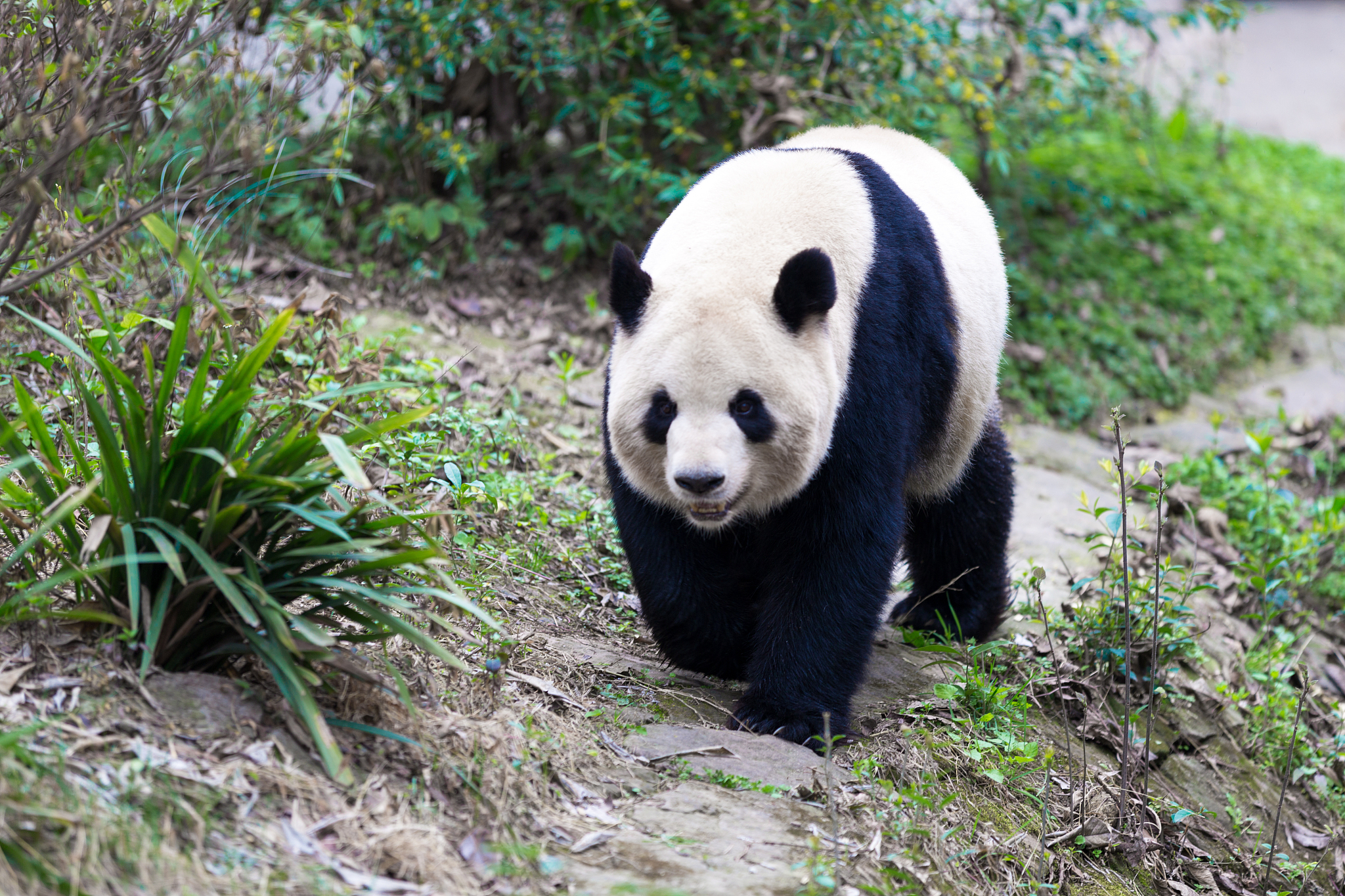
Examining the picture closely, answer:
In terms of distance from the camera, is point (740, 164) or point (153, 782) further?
point (740, 164)

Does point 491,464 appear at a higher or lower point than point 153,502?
lower

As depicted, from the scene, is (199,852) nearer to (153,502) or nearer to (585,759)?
(153,502)

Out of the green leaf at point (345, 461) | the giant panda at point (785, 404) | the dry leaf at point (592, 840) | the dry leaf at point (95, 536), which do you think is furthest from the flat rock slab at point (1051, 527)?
the dry leaf at point (95, 536)

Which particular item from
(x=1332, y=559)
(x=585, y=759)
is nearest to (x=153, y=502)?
(x=585, y=759)

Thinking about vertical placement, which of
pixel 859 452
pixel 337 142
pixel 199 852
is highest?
pixel 337 142

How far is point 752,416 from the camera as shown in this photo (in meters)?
3.45

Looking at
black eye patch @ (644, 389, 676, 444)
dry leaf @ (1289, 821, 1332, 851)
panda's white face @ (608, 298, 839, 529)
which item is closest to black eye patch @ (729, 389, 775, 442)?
panda's white face @ (608, 298, 839, 529)

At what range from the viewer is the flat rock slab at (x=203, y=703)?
107 inches

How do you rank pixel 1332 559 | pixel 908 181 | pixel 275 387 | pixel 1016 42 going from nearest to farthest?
pixel 908 181 < pixel 275 387 < pixel 1332 559 < pixel 1016 42

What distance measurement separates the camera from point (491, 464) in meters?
5.15

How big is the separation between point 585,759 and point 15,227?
206 centimetres

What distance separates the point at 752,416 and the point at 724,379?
146 mm

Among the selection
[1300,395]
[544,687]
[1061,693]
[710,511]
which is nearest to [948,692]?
[1061,693]

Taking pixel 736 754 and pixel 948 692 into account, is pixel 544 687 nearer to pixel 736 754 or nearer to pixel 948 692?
pixel 736 754
